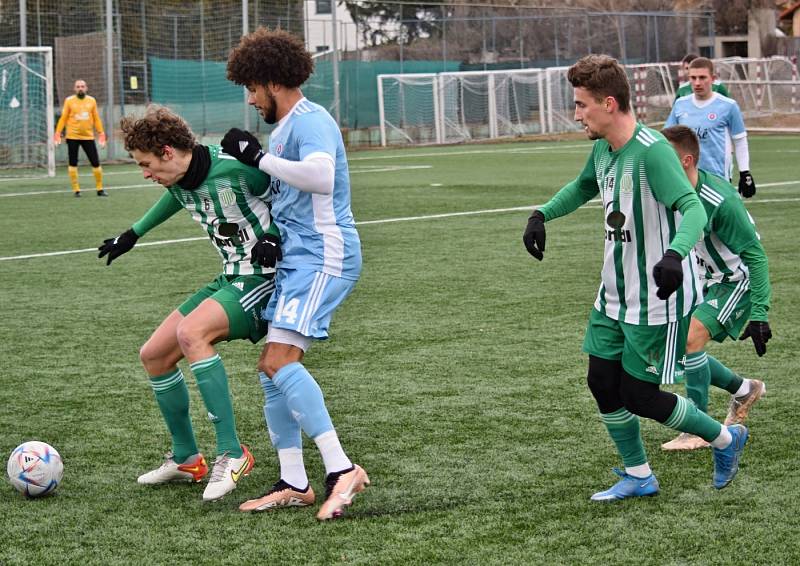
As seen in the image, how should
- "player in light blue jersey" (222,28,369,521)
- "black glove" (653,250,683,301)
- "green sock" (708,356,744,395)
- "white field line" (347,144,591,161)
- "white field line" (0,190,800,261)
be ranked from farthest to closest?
"white field line" (347,144,591,161) → "white field line" (0,190,800,261) → "green sock" (708,356,744,395) → "player in light blue jersey" (222,28,369,521) → "black glove" (653,250,683,301)

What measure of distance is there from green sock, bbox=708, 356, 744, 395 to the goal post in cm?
1954

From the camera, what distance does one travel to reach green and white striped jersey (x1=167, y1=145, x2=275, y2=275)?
15.6 ft

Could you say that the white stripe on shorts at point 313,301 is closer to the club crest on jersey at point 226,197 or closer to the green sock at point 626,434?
the club crest on jersey at point 226,197

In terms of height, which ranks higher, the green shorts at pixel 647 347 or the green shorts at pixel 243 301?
the green shorts at pixel 243 301

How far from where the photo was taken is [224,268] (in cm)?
482

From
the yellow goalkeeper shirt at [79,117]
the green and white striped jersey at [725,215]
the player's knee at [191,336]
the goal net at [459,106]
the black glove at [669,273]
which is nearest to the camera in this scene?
the black glove at [669,273]

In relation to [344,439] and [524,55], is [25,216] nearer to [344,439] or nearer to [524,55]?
[344,439]

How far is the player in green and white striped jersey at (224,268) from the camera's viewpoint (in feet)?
15.4

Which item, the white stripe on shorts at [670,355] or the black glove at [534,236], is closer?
the white stripe on shorts at [670,355]

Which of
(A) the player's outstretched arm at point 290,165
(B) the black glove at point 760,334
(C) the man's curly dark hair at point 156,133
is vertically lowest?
(B) the black glove at point 760,334

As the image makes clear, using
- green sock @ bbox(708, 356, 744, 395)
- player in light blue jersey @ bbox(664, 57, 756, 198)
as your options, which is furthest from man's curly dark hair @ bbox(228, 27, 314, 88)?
player in light blue jersey @ bbox(664, 57, 756, 198)

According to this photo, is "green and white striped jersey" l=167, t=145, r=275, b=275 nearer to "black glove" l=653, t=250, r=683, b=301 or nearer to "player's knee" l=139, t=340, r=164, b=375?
"player's knee" l=139, t=340, r=164, b=375

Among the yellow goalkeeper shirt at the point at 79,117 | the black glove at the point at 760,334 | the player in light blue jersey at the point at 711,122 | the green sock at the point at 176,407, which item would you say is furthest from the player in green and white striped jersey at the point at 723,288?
the yellow goalkeeper shirt at the point at 79,117

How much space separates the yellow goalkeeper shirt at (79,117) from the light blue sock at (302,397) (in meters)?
16.7
